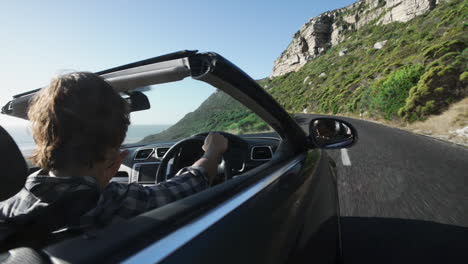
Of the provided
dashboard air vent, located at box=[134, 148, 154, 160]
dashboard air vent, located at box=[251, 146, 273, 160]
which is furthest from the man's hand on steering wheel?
dashboard air vent, located at box=[134, 148, 154, 160]

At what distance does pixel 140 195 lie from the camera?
1021mm

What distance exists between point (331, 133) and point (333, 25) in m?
105

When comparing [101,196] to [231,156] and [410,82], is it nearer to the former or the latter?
[231,156]

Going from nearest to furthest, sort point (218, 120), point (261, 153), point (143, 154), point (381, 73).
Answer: point (218, 120) → point (261, 153) → point (143, 154) → point (381, 73)

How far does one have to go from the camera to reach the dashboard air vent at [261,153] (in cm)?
236

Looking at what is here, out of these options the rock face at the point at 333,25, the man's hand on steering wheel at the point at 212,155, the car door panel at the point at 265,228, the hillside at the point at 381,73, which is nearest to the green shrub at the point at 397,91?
the hillside at the point at 381,73

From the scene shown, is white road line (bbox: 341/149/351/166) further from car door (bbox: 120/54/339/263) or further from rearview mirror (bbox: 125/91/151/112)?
rearview mirror (bbox: 125/91/151/112)

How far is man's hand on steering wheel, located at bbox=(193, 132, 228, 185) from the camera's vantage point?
1.35 m

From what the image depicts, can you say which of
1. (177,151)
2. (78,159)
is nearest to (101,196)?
(78,159)

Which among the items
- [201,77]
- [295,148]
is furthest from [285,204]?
[295,148]

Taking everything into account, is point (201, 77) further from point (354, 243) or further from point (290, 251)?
point (354, 243)

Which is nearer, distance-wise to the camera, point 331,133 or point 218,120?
point 218,120

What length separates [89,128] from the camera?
902 millimetres

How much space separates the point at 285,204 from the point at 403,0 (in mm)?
79324
